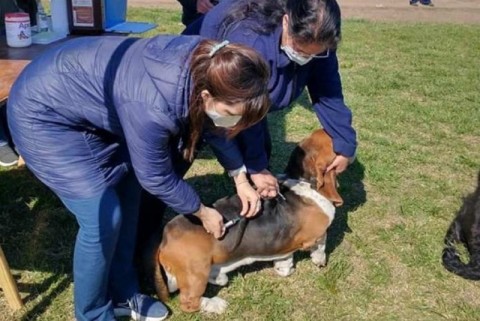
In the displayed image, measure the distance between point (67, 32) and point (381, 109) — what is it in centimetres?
356

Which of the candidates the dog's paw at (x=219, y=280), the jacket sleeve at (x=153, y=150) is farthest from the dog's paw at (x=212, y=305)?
the jacket sleeve at (x=153, y=150)

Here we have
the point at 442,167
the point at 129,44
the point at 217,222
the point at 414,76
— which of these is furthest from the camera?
the point at 414,76

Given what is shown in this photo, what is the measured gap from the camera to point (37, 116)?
7.70ft

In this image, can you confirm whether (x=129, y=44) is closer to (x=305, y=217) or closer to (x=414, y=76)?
(x=305, y=217)

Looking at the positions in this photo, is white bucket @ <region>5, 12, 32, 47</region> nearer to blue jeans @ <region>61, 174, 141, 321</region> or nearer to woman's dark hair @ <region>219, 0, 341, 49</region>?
blue jeans @ <region>61, 174, 141, 321</region>

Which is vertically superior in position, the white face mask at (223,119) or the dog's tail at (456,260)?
the white face mask at (223,119)

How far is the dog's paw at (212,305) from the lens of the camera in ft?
10.5

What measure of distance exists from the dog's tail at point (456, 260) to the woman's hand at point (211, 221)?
1.62 metres

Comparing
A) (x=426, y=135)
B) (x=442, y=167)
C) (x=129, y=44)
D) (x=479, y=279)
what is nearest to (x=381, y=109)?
(x=426, y=135)

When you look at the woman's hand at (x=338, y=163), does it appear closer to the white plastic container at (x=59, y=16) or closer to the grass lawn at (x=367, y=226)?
the grass lawn at (x=367, y=226)

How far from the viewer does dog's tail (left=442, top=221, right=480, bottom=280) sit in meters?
3.52

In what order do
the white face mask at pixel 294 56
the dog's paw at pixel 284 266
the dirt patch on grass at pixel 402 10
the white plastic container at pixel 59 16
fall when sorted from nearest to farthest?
the white face mask at pixel 294 56
the dog's paw at pixel 284 266
the white plastic container at pixel 59 16
the dirt patch on grass at pixel 402 10

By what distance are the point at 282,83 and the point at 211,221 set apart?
2.62ft

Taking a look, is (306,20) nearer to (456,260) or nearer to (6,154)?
(456,260)
